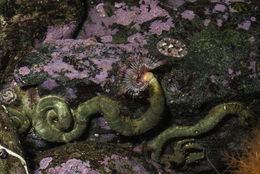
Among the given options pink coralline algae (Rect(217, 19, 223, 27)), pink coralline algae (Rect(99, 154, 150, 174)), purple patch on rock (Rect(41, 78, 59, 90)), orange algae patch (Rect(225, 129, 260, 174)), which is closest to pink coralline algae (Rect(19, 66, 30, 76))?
purple patch on rock (Rect(41, 78, 59, 90))

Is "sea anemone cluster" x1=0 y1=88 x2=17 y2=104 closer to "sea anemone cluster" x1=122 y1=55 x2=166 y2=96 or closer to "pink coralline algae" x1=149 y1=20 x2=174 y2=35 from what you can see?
"sea anemone cluster" x1=122 y1=55 x2=166 y2=96

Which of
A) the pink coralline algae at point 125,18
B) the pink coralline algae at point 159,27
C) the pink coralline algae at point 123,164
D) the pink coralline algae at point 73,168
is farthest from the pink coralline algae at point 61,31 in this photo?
the pink coralline algae at point 123,164

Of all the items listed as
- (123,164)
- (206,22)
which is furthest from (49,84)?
(206,22)

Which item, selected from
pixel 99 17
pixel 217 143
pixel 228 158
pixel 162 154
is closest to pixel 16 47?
pixel 99 17

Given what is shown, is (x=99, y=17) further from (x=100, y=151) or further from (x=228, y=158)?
(x=228, y=158)

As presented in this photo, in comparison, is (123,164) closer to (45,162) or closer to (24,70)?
(45,162)

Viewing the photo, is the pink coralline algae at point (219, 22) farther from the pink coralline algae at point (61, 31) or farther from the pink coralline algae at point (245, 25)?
the pink coralline algae at point (61, 31)
